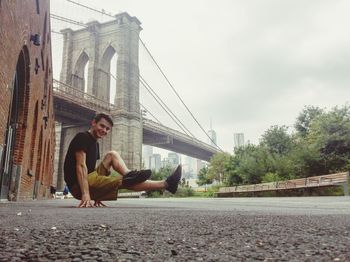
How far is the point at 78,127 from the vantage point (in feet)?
108

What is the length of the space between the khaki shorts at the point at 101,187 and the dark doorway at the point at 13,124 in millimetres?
3677

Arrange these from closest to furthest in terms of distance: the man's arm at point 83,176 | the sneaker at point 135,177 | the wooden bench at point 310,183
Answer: the man's arm at point 83,176 < the sneaker at point 135,177 < the wooden bench at point 310,183

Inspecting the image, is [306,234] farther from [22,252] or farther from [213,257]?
[22,252]

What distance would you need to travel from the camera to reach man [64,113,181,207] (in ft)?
11.2

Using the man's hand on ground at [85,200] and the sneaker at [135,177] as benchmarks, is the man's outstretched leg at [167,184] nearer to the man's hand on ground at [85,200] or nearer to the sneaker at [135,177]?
the sneaker at [135,177]

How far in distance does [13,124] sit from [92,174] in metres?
4.55

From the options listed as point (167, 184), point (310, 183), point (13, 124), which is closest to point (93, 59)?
point (310, 183)

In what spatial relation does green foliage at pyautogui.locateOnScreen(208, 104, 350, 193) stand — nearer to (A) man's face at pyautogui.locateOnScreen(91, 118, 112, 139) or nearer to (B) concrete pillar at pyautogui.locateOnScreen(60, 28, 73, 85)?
(A) man's face at pyautogui.locateOnScreen(91, 118, 112, 139)

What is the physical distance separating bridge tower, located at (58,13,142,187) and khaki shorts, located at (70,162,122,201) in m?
27.4

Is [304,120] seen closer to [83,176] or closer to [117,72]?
[117,72]

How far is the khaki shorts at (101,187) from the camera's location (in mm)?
3541

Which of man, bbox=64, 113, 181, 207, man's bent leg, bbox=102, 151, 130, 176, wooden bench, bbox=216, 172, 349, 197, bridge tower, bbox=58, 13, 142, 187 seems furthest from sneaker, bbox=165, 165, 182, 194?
bridge tower, bbox=58, 13, 142, 187

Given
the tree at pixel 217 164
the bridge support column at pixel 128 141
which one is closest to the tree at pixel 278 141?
the bridge support column at pixel 128 141

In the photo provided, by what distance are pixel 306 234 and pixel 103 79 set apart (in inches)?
1488
